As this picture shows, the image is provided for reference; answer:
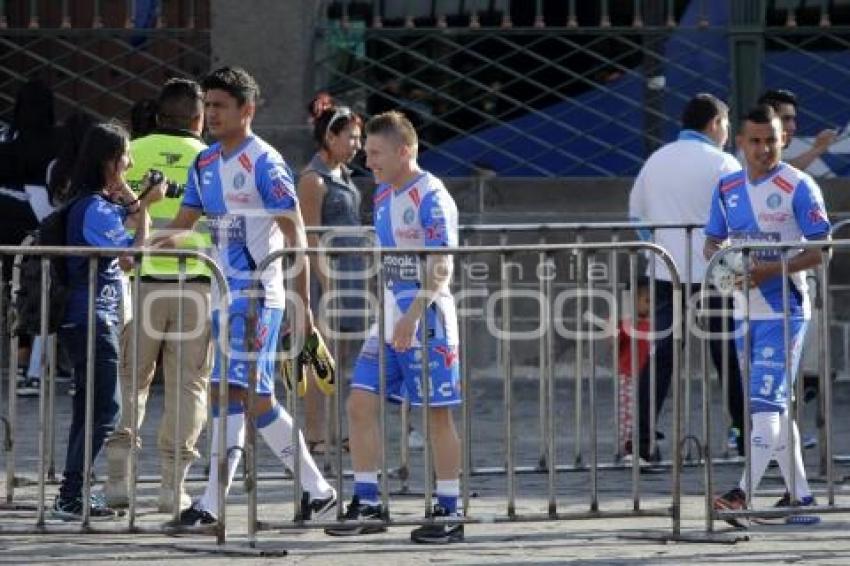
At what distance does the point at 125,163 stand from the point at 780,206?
268 cm

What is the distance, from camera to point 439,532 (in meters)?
9.66

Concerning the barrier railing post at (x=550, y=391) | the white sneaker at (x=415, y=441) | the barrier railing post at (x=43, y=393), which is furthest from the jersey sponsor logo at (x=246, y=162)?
the white sneaker at (x=415, y=441)

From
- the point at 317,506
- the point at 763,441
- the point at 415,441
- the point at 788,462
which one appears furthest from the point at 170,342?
the point at 788,462

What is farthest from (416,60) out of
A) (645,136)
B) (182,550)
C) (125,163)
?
(182,550)

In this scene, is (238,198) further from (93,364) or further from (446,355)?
(446,355)

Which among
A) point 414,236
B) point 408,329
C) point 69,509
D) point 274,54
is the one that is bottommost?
point 69,509

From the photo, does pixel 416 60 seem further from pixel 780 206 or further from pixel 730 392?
pixel 780 206

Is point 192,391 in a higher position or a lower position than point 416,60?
lower

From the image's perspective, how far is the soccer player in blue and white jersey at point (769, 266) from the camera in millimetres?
9992

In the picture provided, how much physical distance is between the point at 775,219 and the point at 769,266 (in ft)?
1.09

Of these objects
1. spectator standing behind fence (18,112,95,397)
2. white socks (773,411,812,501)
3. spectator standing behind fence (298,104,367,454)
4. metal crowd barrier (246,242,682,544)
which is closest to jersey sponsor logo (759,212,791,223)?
metal crowd barrier (246,242,682,544)

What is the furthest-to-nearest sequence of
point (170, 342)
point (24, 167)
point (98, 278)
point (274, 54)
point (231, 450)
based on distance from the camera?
point (274, 54), point (24, 167), point (170, 342), point (98, 278), point (231, 450)

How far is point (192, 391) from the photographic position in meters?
10.5

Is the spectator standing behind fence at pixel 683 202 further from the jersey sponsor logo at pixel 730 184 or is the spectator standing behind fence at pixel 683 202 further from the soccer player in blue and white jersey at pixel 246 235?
the soccer player in blue and white jersey at pixel 246 235
